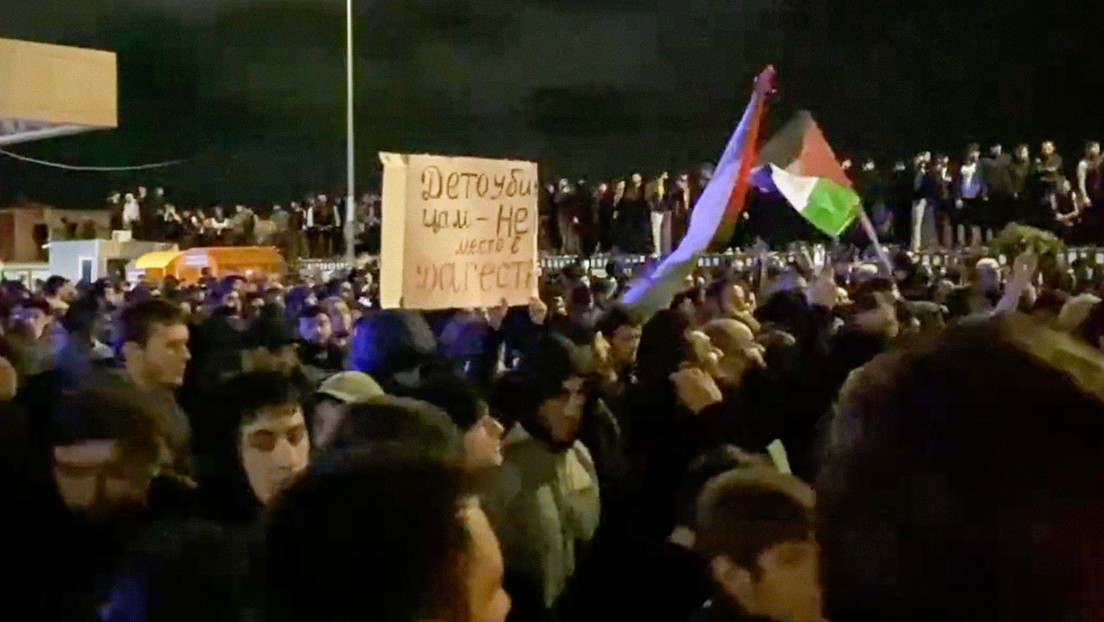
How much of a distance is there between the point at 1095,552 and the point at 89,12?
47.6m

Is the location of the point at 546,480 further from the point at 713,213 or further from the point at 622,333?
the point at 713,213

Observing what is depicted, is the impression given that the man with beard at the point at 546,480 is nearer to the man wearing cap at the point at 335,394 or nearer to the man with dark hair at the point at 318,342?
the man wearing cap at the point at 335,394

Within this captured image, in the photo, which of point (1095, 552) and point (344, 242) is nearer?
point (1095, 552)

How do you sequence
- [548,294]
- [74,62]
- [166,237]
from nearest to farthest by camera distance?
[548,294]
[74,62]
[166,237]

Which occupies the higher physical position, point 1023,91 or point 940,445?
point 1023,91

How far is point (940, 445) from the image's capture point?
1.21 metres

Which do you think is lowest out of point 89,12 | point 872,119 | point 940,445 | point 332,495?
point 332,495

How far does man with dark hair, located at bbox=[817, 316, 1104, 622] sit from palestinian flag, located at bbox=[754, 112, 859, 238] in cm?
921

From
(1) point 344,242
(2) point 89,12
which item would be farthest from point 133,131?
(1) point 344,242

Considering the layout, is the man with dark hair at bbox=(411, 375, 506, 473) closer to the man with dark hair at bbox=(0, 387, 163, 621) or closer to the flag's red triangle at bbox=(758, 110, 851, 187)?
the man with dark hair at bbox=(0, 387, 163, 621)

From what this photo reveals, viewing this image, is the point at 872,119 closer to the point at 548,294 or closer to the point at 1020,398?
the point at 548,294

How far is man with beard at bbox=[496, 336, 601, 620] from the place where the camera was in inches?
146

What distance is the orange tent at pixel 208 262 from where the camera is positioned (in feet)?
73.5

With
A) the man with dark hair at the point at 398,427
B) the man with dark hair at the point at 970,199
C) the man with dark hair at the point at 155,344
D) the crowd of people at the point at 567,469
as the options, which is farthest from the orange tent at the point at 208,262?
the man with dark hair at the point at 398,427
